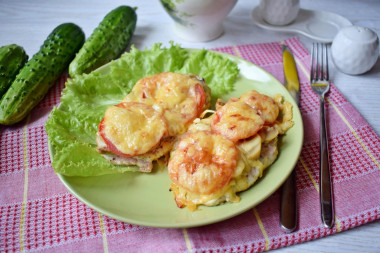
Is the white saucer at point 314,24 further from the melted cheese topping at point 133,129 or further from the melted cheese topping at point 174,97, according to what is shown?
the melted cheese topping at point 133,129

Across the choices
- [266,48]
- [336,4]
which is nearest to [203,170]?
[266,48]

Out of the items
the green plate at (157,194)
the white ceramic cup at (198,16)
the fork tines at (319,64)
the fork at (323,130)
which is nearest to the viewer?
the green plate at (157,194)

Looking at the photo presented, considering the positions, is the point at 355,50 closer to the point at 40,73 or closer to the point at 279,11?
the point at 279,11

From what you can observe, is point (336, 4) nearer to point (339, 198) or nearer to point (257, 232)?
point (339, 198)

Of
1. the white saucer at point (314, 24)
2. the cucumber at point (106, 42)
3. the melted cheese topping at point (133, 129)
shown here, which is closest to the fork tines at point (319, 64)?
the white saucer at point (314, 24)

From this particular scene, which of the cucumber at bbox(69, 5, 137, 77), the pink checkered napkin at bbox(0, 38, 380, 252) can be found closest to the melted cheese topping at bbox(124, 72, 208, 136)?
the pink checkered napkin at bbox(0, 38, 380, 252)

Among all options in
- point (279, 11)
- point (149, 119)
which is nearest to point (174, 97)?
point (149, 119)
